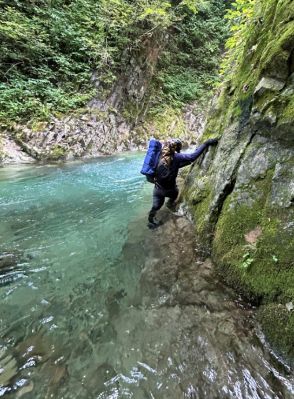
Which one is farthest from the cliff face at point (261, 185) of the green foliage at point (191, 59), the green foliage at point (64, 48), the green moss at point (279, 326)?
the green foliage at point (191, 59)

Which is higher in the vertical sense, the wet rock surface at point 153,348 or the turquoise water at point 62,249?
the wet rock surface at point 153,348

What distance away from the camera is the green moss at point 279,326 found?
2.90m

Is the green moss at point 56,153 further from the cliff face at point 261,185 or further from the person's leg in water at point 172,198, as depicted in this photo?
the cliff face at point 261,185

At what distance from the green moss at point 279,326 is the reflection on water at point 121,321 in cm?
14

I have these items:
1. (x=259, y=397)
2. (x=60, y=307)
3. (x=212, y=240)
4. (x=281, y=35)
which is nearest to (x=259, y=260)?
(x=212, y=240)

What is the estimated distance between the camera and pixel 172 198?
7336mm

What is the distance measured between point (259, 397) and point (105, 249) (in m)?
3.62

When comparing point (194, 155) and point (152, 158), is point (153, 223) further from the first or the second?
point (194, 155)

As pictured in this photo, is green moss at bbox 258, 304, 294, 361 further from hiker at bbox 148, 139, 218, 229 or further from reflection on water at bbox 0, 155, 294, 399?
hiker at bbox 148, 139, 218, 229

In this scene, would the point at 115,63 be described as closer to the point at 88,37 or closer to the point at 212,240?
the point at 88,37

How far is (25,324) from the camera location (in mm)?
3527

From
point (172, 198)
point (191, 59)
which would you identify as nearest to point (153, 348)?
point (172, 198)

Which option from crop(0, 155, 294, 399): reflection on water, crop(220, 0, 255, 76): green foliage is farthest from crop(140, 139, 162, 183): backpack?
crop(220, 0, 255, 76): green foliage

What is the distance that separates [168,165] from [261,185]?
8.79 ft
